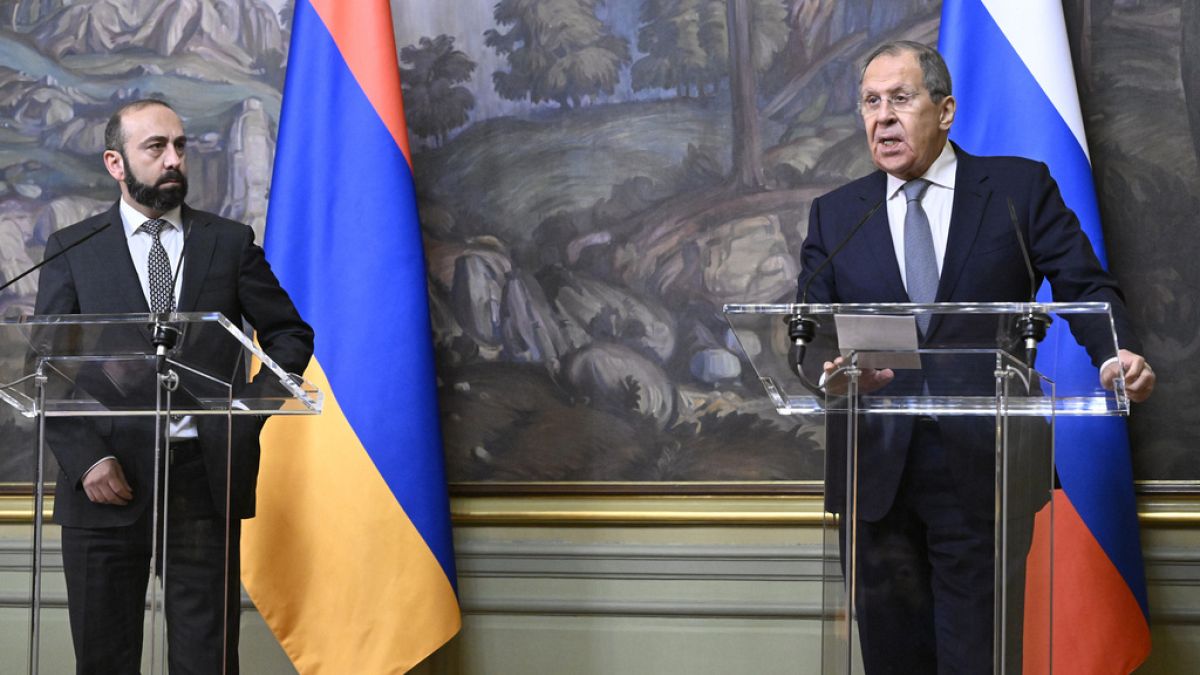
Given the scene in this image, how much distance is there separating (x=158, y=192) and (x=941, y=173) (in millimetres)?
2072

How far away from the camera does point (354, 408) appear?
4.10 meters

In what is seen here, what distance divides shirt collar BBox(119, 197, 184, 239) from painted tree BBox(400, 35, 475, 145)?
106cm

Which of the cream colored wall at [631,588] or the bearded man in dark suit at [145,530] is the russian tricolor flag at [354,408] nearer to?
the cream colored wall at [631,588]

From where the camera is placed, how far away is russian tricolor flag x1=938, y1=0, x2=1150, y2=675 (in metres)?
3.85

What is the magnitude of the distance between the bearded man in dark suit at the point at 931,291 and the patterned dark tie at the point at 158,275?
1.67 meters

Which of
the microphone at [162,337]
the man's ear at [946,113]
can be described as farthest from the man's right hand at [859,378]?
the microphone at [162,337]

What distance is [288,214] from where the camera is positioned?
420cm

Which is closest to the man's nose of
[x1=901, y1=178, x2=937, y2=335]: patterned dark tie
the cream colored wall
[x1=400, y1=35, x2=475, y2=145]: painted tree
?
[x1=400, y1=35, x2=475, y2=145]: painted tree

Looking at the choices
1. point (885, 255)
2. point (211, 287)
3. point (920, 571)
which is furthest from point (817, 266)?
point (211, 287)

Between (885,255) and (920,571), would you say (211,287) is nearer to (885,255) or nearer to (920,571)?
(885,255)

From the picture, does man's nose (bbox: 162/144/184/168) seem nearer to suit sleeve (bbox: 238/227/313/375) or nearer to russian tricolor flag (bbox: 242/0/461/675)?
suit sleeve (bbox: 238/227/313/375)

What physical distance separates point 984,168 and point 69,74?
125 inches

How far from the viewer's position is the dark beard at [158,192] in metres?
3.70

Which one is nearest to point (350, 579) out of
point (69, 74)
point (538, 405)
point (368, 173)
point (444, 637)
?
point (444, 637)
